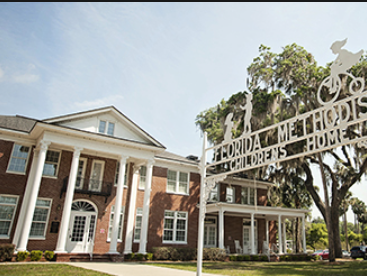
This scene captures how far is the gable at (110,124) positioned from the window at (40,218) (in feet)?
15.6

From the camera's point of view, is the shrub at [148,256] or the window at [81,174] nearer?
the shrub at [148,256]

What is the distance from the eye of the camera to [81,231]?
17.5 metres

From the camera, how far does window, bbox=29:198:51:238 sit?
1611cm

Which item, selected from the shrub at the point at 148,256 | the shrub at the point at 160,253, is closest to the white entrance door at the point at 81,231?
the shrub at the point at 148,256

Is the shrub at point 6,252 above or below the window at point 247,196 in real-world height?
below

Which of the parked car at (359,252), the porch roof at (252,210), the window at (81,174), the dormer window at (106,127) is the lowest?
the parked car at (359,252)

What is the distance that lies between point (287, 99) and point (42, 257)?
55.2 ft

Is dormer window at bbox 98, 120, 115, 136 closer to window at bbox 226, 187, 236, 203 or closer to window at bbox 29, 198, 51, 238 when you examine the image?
window at bbox 29, 198, 51, 238

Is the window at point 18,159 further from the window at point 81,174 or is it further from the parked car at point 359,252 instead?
the parked car at point 359,252

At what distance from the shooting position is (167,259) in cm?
1797

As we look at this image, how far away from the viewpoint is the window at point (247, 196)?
974 inches

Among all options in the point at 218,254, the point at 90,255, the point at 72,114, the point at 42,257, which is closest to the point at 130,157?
the point at 72,114

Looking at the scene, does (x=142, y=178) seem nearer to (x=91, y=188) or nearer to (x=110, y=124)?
(x=91, y=188)

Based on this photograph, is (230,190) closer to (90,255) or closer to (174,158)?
(174,158)
